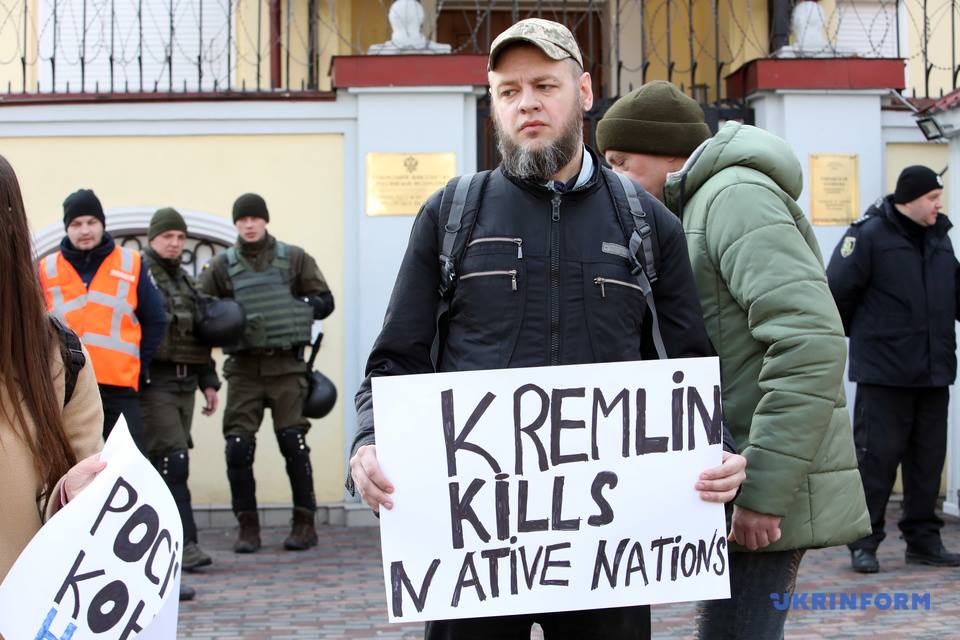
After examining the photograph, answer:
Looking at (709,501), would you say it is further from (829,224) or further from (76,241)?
(829,224)

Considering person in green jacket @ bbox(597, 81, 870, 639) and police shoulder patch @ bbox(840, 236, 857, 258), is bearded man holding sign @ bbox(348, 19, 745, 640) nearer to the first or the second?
person in green jacket @ bbox(597, 81, 870, 639)

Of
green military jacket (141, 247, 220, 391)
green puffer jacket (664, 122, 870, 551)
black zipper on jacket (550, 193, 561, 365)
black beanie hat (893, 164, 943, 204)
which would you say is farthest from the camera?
green military jacket (141, 247, 220, 391)

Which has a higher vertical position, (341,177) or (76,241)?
(341,177)

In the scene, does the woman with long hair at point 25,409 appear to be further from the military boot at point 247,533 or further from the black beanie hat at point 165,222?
the military boot at point 247,533

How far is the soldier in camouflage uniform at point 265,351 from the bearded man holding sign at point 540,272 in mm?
4991

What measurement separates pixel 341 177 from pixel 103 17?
3.24 meters

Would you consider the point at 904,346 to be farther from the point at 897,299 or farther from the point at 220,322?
the point at 220,322

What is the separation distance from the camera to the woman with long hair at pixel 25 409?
263 centimetres

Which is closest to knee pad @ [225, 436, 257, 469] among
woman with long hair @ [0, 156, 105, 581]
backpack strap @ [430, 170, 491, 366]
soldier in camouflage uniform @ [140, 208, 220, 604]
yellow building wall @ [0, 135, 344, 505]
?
soldier in camouflage uniform @ [140, 208, 220, 604]

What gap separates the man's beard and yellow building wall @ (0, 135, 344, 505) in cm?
621

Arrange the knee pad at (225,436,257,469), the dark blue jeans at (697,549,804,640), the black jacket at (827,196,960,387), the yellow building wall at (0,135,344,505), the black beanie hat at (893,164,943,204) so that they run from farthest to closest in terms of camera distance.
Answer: the yellow building wall at (0,135,344,505)
the knee pad at (225,436,257,469)
the black jacket at (827,196,960,387)
the black beanie hat at (893,164,943,204)
the dark blue jeans at (697,549,804,640)

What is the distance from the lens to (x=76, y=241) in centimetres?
670

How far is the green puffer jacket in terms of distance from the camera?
3.10 meters

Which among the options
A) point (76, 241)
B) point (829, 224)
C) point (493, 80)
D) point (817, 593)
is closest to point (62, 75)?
point (76, 241)
